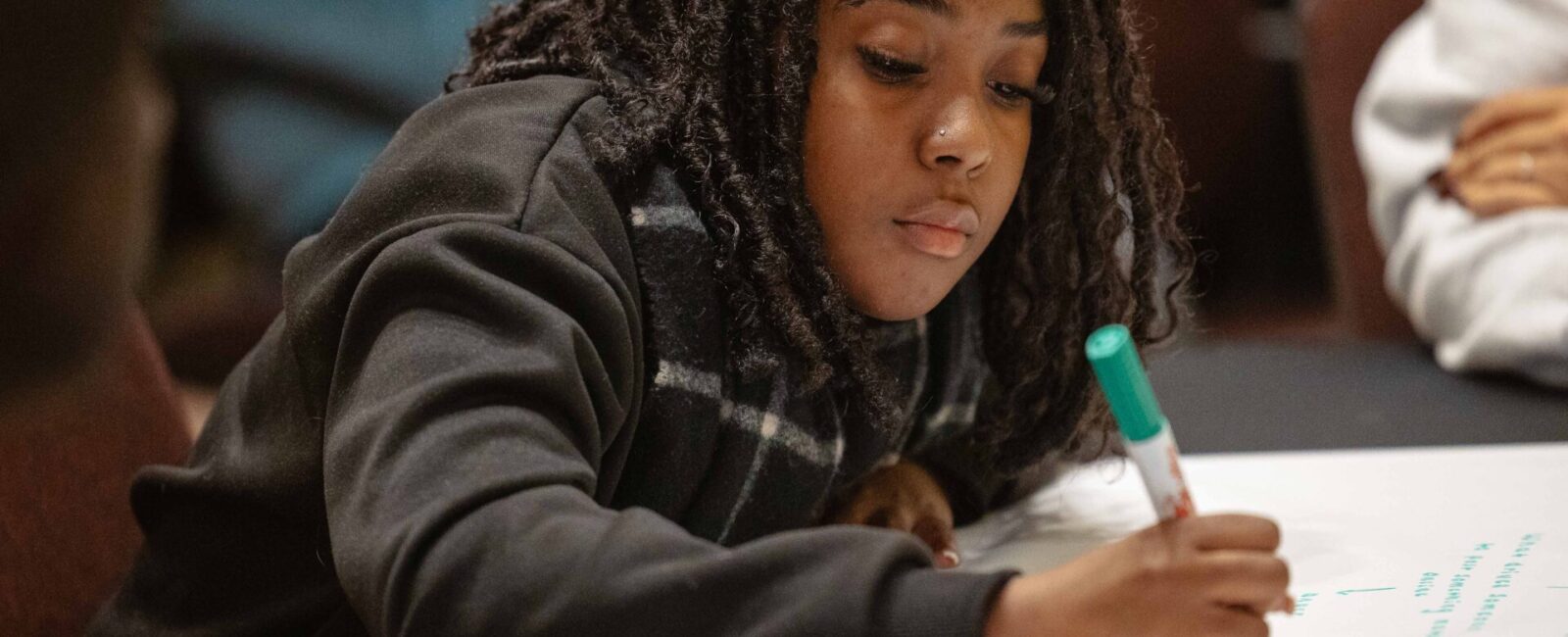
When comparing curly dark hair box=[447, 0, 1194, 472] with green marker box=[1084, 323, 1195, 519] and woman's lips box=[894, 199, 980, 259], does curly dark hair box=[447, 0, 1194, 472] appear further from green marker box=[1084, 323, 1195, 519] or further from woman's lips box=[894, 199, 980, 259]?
green marker box=[1084, 323, 1195, 519]

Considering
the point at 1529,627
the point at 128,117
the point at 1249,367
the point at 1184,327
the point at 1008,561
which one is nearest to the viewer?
the point at 128,117

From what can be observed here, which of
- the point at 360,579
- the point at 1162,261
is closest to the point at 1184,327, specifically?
the point at 1162,261

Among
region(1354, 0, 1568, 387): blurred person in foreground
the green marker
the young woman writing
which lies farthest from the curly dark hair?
region(1354, 0, 1568, 387): blurred person in foreground

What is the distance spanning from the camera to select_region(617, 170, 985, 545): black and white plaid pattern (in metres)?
0.65

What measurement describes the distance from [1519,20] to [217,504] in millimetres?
968

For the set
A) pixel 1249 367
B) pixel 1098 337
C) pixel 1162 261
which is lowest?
pixel 1249 367

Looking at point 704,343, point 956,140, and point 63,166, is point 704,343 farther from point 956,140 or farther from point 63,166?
point 63,166

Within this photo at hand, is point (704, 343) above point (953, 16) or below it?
below

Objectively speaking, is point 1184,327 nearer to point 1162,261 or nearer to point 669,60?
point 1162,261

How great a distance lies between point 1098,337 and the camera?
51cm

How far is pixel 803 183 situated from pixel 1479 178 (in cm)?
71

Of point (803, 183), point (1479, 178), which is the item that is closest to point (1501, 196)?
point (1479, 178)

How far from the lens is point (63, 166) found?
0.43 meters

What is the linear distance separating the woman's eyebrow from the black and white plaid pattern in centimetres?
12
